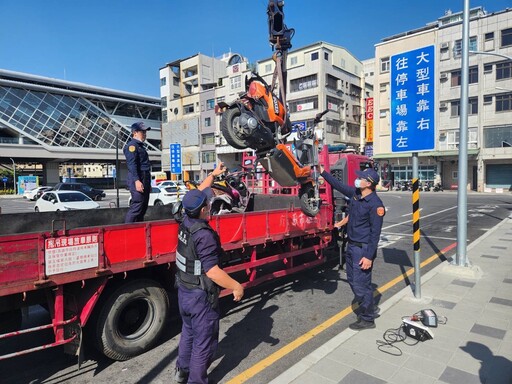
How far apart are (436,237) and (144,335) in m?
10.5

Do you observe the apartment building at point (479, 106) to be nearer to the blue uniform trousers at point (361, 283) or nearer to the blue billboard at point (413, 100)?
the blue billboard at point (413, 100)

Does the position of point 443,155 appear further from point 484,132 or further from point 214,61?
point 214,61

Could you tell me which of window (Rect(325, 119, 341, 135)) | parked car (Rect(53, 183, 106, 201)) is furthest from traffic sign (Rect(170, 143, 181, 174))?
window (Rect(325, 119, 341, 135))

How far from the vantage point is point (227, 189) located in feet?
23.5

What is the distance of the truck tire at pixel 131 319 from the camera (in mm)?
3543

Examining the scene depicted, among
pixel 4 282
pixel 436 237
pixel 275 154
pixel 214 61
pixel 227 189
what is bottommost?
pixel 436 237

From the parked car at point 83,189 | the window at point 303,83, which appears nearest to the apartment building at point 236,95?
the window at point 303,83

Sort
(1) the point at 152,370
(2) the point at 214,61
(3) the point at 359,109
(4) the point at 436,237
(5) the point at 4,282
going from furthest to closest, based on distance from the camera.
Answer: (2) the point at 214,61, (3) the point at 359,109, (4) the point at 436,237, (1) the point at 152,370, (5) the point at 4,282

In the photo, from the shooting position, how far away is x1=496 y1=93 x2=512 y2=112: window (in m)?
34.3

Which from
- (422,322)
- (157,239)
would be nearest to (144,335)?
(157,239)

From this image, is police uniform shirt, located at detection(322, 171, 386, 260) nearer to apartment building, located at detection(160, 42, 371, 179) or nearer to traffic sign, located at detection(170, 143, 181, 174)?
traffic sign, located at detection(170, 143, 181, 174)

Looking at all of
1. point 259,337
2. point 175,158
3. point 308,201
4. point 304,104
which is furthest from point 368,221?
point 304,104

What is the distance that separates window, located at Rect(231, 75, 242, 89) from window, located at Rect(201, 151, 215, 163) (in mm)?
10395

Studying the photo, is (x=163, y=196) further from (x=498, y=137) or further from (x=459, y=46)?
(x=459, y=46)
